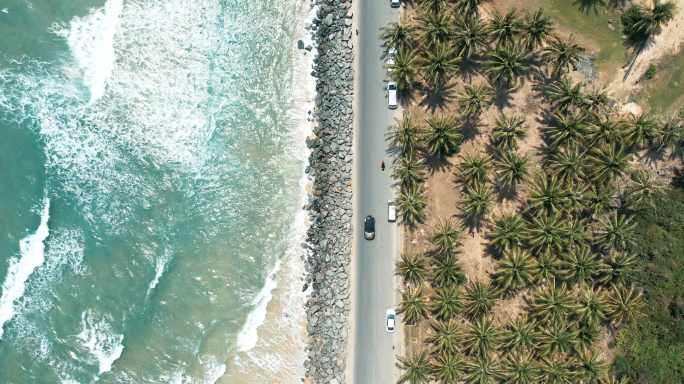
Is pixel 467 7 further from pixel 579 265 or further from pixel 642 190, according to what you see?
pixel 579 265

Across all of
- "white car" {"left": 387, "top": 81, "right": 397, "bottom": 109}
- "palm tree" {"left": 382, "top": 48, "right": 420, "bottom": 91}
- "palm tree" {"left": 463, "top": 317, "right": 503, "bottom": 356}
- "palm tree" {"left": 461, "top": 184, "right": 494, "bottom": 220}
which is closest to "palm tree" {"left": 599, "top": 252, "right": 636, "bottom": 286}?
"palm tree" {"left": 463, "top": 317, "right": 503, "bottom": 356}

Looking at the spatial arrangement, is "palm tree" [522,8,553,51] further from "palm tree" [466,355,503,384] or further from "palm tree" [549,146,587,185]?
"palm tree" [466,355,503,384]

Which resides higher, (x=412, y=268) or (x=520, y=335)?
(x=412, y=268)

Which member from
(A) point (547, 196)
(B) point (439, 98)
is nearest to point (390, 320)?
(A) point (547, 196)

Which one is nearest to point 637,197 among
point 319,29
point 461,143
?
point 461,143

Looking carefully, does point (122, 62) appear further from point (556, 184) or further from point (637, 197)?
point (637, 197)

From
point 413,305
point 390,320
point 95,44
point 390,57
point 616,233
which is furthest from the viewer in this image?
point 95,44

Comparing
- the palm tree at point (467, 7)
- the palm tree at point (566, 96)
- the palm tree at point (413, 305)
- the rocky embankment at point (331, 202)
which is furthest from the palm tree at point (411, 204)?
the palm tree at point (467, 7)
